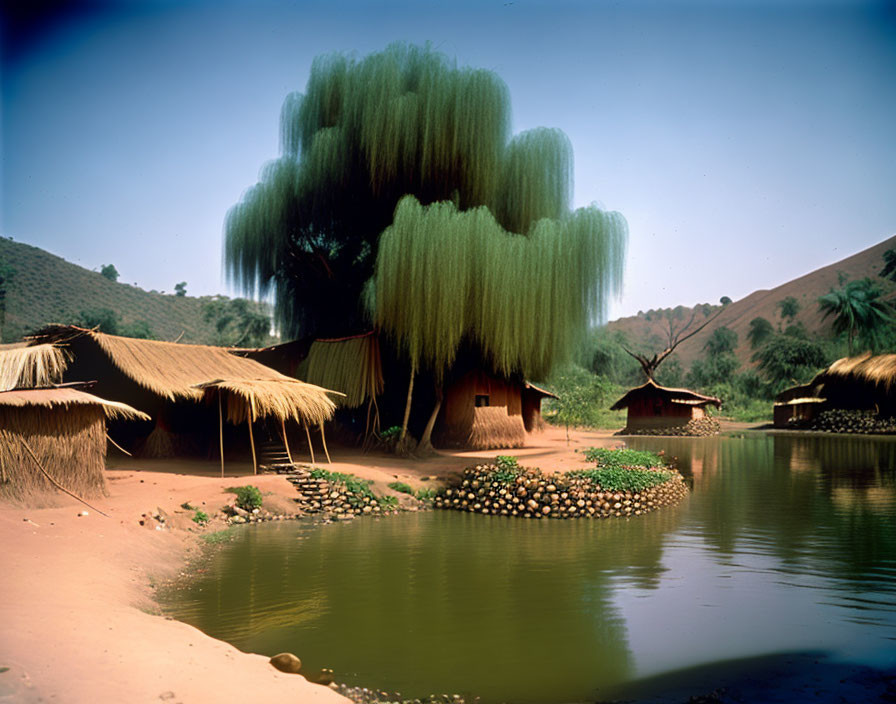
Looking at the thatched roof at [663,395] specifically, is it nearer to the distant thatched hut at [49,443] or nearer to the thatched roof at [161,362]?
the thatched roof at [161,362]

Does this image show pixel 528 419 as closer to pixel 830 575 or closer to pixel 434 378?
Answer: pixel 434 378

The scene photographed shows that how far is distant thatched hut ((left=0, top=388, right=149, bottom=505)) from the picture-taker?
8.84 m

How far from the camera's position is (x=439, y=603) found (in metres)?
6.88

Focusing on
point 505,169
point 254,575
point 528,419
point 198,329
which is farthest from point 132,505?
point 198,329

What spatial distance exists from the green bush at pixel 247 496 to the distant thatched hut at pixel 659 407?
24376 millimetres

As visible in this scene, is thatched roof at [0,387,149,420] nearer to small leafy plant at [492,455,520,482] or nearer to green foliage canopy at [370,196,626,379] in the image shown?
small leafy plant at [492,455,520,482]

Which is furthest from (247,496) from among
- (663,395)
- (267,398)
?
(663,395)

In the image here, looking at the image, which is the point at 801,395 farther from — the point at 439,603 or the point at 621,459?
the point at 439,603

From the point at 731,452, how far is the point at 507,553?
61.2 feet

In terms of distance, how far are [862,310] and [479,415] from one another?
79.2 feet

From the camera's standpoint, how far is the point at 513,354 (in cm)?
1606

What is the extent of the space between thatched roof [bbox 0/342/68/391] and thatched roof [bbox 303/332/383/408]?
260 inches

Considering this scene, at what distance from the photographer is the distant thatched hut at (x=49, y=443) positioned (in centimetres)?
884

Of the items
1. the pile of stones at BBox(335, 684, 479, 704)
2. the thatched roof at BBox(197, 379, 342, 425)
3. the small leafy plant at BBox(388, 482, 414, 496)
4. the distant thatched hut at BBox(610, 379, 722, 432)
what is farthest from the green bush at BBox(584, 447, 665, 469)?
the distant thatched hut at BBox(610, 379, 722, 432)
